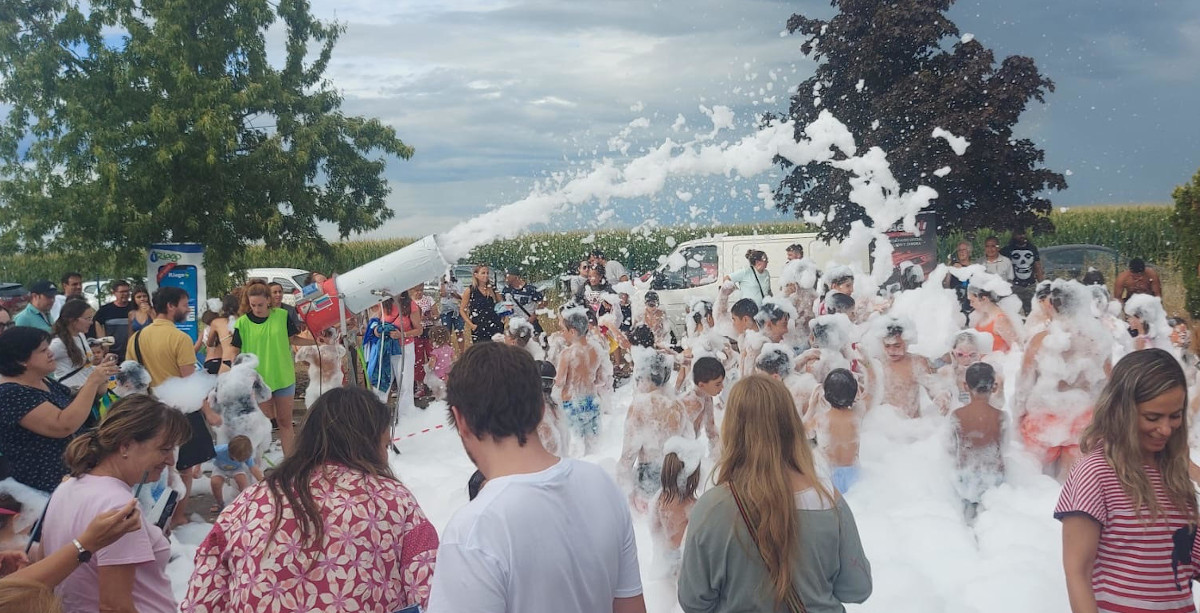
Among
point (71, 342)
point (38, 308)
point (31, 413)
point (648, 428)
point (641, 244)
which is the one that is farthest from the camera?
point (641, 244)

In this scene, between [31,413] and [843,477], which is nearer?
[31,413]

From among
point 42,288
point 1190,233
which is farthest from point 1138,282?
point 42,288

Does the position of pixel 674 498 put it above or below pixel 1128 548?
below

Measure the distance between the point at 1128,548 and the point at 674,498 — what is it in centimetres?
246

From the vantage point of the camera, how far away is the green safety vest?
22.2 ft

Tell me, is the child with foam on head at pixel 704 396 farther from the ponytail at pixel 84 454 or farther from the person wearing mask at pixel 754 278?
the person wearing mask at pixel 754 278

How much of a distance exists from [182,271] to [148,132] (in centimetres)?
300

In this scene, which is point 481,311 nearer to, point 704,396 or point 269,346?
point 269,346

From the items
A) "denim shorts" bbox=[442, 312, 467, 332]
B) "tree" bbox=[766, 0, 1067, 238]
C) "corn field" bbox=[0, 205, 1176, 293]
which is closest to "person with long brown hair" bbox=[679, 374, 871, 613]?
"denim shorts" bbox=[442, 312, 467, 332]

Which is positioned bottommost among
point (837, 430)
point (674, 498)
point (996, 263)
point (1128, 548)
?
point (674, 498)

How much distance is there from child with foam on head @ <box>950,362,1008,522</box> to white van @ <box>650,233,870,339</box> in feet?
24.6

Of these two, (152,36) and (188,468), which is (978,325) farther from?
(152,36)

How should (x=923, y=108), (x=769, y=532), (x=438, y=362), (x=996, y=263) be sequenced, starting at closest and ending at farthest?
(x=769, y=532)
(x=438, y=362)
(x=996, y=263)
(x=923, y=108)

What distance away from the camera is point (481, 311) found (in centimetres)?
961
